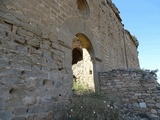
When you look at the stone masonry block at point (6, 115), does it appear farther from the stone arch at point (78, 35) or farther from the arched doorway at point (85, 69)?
the arched doorway at point (85, 69)

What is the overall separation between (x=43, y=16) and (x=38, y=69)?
127 centimetres

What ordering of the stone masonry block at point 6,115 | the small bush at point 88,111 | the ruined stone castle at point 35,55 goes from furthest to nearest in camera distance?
the small bush at point 88,111 < the ruined stone castle at point 35,55 < the stone masonry block at point 6,115

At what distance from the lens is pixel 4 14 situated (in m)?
2.67

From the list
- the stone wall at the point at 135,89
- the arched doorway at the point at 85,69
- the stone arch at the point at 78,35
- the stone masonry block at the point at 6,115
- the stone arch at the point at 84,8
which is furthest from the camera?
the stone arch at the point at 84,8

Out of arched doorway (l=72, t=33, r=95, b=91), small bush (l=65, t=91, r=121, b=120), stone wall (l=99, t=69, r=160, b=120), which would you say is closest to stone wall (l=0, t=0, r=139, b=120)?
small bush (l=65, t=91, r=121, b=120)

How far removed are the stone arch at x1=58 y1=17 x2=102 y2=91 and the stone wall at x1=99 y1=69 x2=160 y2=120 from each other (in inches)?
21.4

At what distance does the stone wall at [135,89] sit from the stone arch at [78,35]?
0.54 metres

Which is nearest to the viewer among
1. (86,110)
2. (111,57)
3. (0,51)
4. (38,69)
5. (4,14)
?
(0,51)

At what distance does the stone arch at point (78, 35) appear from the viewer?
410 centimetres

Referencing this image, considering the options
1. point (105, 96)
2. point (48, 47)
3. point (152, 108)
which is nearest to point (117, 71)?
point (105, 96)

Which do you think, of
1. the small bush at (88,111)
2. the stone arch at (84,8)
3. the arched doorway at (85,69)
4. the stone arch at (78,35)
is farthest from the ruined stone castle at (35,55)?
the stone arch at (84,8)

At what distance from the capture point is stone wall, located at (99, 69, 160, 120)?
15.1 ft

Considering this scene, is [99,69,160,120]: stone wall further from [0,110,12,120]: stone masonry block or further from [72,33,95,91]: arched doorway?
[0,110,12,120]: stone masonry block

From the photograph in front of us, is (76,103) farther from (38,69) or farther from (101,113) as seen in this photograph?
(38,69)
